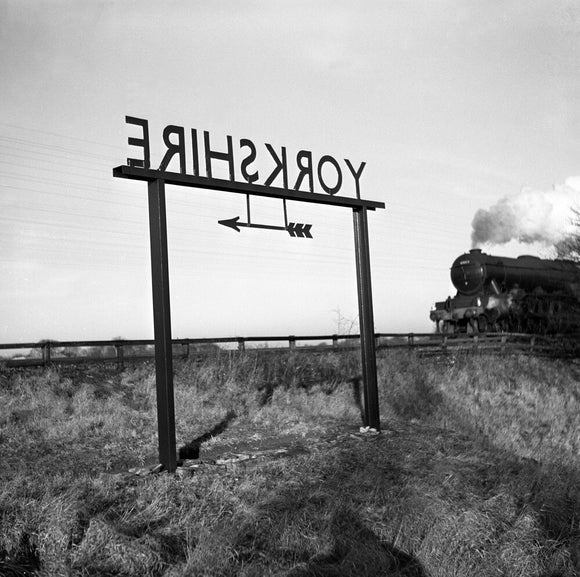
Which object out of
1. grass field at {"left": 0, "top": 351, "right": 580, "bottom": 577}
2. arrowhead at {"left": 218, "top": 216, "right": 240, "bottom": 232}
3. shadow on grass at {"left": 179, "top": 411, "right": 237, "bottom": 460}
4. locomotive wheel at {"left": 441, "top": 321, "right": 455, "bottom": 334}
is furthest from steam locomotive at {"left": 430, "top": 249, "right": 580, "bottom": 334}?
arrowhead at {"left": 218, "top": 216, "right": 240, "bottom": 232}

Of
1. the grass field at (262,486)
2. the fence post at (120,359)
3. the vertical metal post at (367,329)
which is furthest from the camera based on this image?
the fence post at (120,359)

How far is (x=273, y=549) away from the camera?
6074 mm

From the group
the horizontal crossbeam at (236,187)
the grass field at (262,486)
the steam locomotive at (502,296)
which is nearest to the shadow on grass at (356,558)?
the grass field at (262,486)

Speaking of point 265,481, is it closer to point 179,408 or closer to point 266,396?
point 179,408

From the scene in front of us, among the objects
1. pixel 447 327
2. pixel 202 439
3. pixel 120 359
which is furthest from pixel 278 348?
pixel 447 327

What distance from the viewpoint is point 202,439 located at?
976 cm

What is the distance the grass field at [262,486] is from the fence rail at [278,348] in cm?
67

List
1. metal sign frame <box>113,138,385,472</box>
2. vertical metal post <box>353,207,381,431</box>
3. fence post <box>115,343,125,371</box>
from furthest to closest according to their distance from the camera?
fence post <box>115,343,125,371</box> < vertical metal post <box>353,207,381,431</box> < metal sign frame <box>113,138,385,472</box>

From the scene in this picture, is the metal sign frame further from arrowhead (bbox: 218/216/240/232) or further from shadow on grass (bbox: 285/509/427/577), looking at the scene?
shadow on grass (bbox: 285/509/427/577)

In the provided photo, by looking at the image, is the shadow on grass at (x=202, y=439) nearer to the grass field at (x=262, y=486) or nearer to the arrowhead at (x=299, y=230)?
the grass field at (x=262, y=486)

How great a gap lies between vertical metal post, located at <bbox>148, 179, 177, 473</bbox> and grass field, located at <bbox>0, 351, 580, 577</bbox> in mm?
389

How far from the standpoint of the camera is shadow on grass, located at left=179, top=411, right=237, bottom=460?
29.5 feet

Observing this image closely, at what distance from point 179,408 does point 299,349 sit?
724 cm

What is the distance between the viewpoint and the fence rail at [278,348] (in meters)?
14.2
